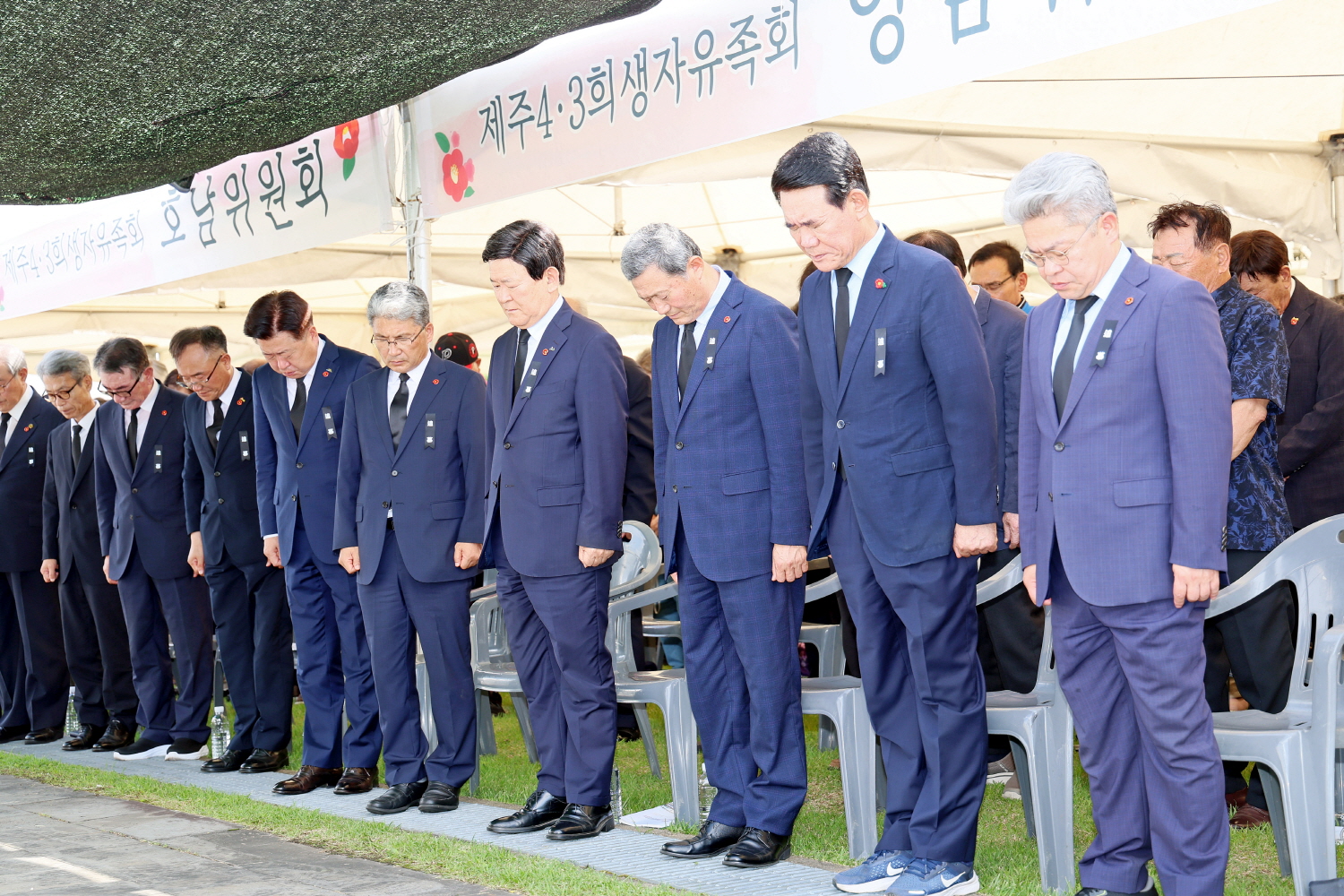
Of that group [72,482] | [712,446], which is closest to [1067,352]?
[712,446]

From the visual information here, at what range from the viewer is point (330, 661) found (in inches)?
203

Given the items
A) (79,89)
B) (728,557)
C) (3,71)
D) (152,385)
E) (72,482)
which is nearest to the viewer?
(728,557)

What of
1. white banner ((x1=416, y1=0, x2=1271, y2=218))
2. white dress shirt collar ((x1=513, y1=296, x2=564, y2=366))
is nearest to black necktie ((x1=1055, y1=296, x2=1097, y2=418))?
white banner ((x1=416, y1=0, x2=1271, y2=218))

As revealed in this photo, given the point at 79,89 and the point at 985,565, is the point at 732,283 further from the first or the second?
the point at 79,89

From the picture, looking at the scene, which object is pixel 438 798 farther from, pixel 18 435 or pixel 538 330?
Result: pixel 18 435

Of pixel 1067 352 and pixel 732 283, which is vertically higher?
pixel 732 283

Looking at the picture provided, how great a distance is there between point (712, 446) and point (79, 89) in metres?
2.63

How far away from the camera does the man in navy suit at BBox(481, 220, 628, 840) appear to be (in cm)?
406

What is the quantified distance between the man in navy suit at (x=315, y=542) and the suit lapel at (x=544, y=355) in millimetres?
1098

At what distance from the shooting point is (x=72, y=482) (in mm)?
6664

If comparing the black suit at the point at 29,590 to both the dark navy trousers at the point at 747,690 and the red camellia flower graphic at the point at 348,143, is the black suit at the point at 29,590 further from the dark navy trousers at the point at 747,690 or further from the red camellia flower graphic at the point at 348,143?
the dark navy trousers at the point at 747,690

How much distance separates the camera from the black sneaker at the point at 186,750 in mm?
6008

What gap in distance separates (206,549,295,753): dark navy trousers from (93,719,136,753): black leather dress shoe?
3.65 ft

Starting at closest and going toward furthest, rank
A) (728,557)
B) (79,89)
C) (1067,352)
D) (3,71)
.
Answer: (1067,352) → (728,557) → (3,71) → (79,89)
